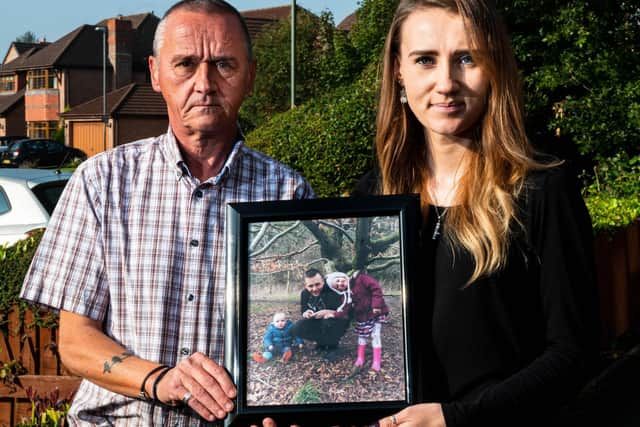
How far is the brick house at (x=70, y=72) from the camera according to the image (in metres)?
73.4

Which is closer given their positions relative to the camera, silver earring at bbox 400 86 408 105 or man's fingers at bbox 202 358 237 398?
man's fingers at bbox 202 358 237 398

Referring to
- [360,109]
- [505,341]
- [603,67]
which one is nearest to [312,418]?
[505,341]

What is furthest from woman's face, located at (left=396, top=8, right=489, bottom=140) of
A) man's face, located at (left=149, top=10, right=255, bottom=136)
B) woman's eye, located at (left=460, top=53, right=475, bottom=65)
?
man's face, located at (left=149, top=10, right=255, bottom=136)

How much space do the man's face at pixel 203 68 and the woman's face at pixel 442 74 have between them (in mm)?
493

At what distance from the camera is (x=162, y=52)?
277 centimetres

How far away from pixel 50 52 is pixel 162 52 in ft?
268

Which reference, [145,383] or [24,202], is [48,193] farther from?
[145,383]

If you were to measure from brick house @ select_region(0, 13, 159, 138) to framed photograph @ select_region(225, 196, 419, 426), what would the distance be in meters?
71.8

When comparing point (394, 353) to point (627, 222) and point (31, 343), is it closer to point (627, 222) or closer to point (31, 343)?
point (31, 343)

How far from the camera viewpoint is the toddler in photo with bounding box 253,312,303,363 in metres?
2.41

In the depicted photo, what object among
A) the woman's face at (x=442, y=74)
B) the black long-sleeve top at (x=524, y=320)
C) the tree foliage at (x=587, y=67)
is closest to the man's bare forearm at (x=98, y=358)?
the black long-sleeve top at (x=524, y=320)

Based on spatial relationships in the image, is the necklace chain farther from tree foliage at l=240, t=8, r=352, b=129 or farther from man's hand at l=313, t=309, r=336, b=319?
tree foliage at l=240, t=8, r=352, b=129

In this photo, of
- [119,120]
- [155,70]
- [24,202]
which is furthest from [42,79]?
[155,70]

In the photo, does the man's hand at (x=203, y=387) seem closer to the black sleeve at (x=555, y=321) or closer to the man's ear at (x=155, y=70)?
the black sleeve at (x=555, y=321)
